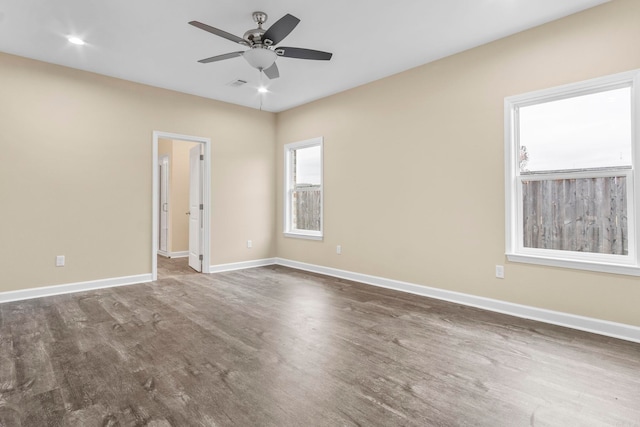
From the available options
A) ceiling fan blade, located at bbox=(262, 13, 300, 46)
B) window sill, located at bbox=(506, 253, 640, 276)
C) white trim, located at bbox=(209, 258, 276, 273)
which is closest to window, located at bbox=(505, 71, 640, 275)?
window sill, located at bbox=(506, 253, 640, 276)

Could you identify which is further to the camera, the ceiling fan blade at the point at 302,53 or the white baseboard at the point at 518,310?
the ceiling fan blade at the point at 302,53

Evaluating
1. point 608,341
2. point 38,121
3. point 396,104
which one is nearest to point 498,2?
point 396,104

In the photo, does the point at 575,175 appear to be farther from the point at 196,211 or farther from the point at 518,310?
the point at 196,211

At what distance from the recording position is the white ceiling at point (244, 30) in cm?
287

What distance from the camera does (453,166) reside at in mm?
3816

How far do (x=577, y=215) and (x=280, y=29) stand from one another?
306 centimetres

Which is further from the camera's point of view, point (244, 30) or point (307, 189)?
point (307, 189)

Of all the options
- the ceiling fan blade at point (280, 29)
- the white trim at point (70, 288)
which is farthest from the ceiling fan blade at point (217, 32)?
the white trim at point (70, 288)

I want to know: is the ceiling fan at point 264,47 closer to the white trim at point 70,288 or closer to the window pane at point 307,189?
the window pane at point 307,189

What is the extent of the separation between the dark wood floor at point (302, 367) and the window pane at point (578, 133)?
4.93ft

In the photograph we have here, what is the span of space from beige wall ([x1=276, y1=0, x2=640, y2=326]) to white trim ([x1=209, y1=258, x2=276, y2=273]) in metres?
1.14

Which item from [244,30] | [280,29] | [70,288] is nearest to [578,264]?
[280,29]

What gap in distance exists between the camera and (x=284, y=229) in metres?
6.11

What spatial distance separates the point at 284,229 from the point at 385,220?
219 centimetres
